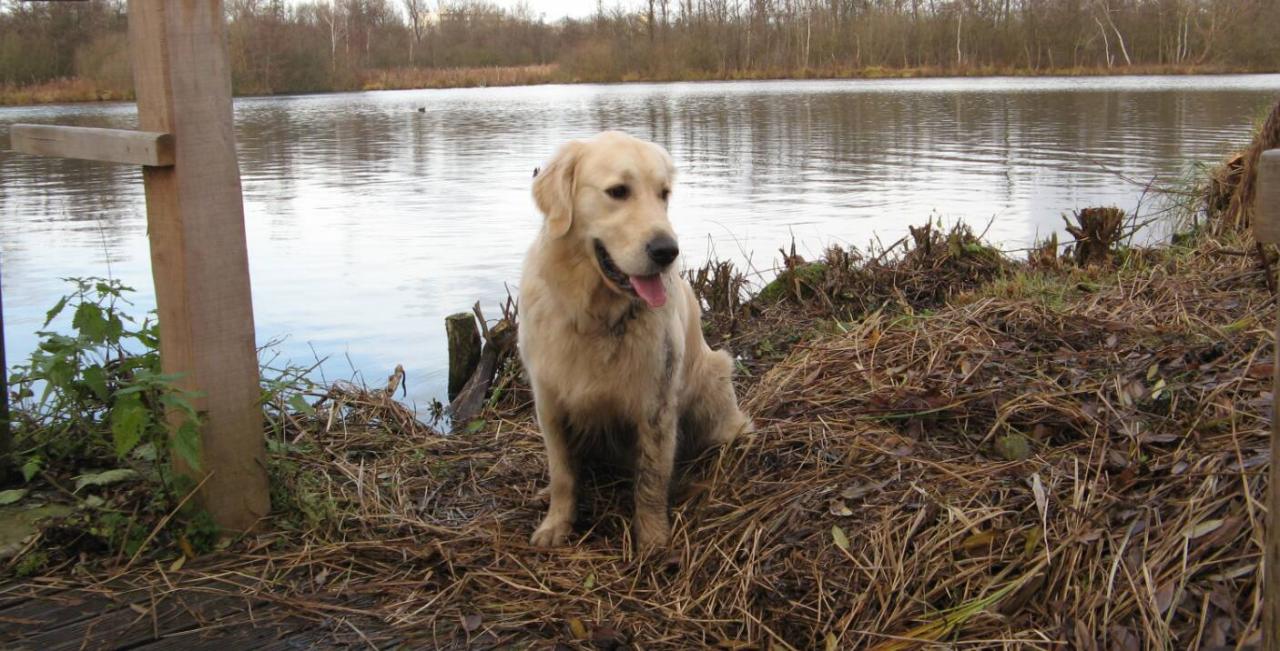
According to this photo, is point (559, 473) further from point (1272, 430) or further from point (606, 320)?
point (1272, 430)

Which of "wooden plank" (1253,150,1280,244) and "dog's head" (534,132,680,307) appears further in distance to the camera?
"dog's head" (534,132,680,307)

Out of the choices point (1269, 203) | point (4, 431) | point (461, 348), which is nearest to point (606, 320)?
point (4, 431)

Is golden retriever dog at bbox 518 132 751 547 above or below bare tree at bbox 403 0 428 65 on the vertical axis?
below

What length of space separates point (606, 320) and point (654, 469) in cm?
60

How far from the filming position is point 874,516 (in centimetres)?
343

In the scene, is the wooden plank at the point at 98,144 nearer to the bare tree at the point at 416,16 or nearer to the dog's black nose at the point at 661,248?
the dog's black nose at the point at 661,248

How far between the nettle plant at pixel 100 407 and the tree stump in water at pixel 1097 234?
6787 mm

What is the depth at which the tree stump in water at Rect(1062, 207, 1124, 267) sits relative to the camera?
808 cm

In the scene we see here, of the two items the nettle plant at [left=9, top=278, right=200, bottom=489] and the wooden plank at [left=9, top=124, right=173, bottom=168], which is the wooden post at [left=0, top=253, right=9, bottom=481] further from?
the wooden plank at [left=9, top=124, right=173, bottom=168]

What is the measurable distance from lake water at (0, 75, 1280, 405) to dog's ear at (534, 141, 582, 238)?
10.1 feet

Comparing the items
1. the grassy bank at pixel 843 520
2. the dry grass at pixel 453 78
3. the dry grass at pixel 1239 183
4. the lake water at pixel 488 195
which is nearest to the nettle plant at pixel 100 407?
the grassy bank at pixel 843 520

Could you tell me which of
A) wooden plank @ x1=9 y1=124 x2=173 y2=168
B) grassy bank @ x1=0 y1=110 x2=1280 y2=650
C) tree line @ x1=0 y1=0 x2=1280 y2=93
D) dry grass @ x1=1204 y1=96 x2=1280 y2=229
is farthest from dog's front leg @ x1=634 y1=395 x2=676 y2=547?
tree line @ x1=0 y1=0 x2=1280 y2=93

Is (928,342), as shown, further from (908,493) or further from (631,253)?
(631,253)

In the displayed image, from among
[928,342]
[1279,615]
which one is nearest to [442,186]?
[928,342]
